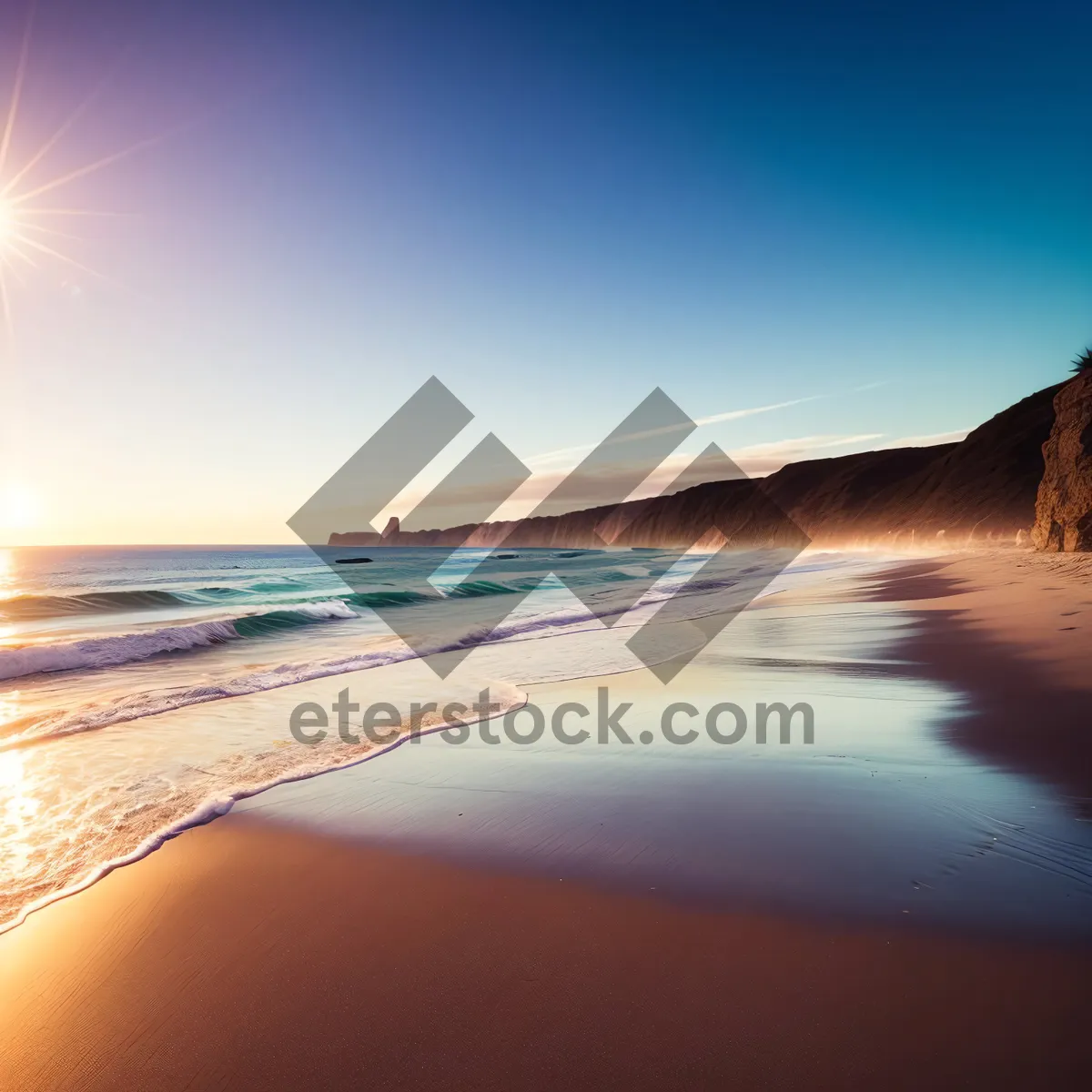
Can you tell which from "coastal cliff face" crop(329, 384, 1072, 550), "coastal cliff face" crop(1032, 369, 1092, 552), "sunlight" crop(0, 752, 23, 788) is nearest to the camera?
"sunlight" crop(0, 752, 23, 788)

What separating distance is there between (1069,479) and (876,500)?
79936 mm

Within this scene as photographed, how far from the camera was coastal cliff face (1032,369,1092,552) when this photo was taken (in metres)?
21.7

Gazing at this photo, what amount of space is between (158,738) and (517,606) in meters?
16.4

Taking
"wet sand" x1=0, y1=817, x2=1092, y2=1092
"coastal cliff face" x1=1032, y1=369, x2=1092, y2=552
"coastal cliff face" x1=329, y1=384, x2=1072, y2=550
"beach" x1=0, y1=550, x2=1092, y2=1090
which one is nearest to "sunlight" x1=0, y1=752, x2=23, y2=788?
"beach" x1=0, y1=550, x2=1092, y2=1090

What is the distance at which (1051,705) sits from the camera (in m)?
5.58

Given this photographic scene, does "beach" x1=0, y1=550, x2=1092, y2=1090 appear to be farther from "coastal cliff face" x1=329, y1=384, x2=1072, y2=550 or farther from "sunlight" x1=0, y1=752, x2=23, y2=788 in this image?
"coastal cliff face" x1=329, y1=384, x2=1072, y2=550

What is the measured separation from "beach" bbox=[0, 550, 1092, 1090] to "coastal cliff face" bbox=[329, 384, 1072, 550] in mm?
48993

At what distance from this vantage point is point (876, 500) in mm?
95562

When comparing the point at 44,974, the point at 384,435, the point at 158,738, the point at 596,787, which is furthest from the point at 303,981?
the point at 384,435

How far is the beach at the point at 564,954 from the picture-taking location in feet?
6.28

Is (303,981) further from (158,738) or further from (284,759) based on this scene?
(158,738)

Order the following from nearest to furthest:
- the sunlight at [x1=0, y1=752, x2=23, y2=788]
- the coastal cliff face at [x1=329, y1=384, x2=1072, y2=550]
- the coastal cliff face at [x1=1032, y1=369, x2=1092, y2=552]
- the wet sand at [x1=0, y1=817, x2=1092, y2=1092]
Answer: the wet sand at [x1=0, y1=817, x2=1092, y2=1092]
the sunlight at [x1=0, y1=752, x2=23, y2=788]
the coastal cliff face at [x1=1032, y1=369, x2=1092, y2=552]
the coastal cliff face at [x1=329, y1=384, x2=1072, y2=550]

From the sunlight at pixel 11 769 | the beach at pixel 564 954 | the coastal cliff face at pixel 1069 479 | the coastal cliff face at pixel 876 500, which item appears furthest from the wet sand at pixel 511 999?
the coastal cliff face at pixel 876 500

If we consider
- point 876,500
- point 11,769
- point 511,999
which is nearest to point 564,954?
point 511,999
